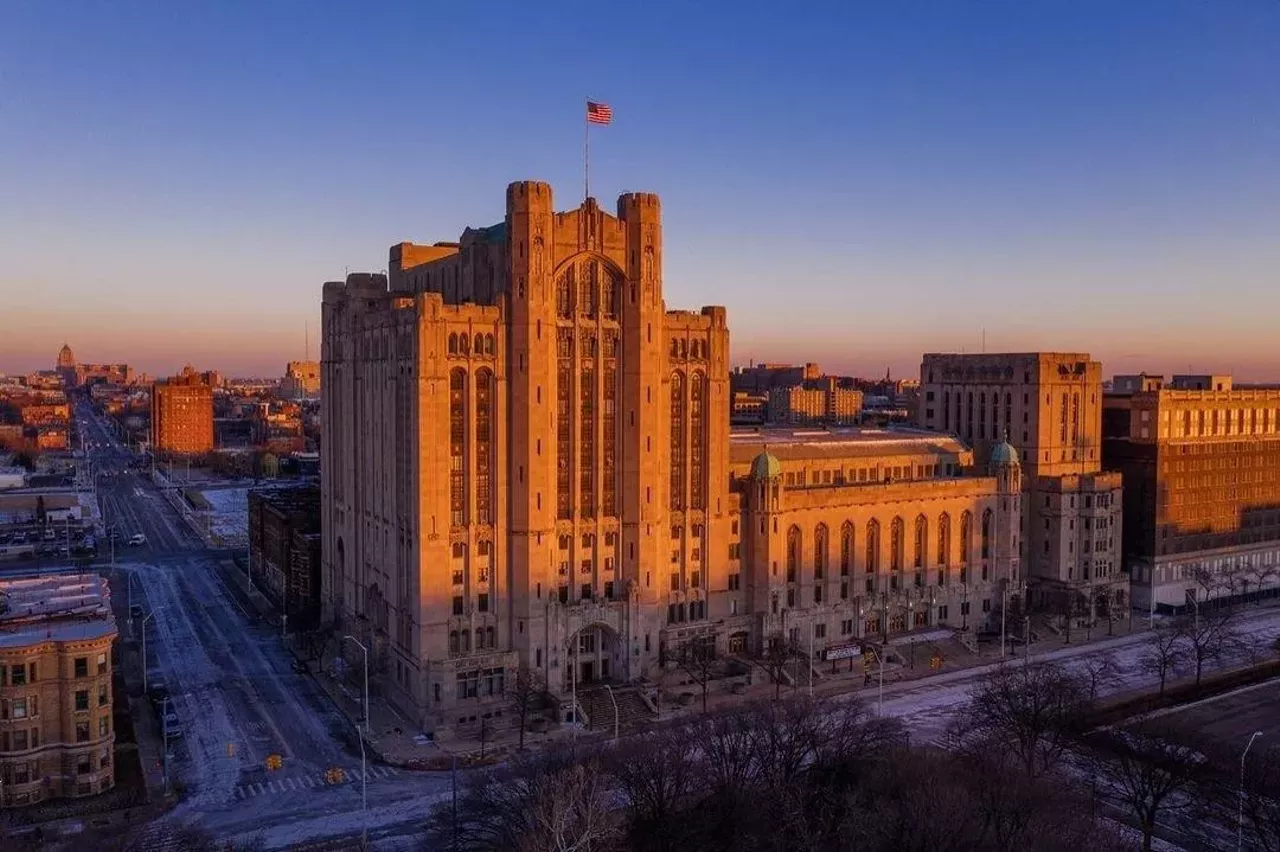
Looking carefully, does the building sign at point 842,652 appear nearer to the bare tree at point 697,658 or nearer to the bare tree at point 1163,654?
the bare tree at point 697,658

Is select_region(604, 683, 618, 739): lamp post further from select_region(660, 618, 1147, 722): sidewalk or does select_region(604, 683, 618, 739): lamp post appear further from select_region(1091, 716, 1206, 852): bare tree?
select_region(1091, 716, 1206, 852): bare tree

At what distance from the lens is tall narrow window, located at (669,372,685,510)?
363 feet

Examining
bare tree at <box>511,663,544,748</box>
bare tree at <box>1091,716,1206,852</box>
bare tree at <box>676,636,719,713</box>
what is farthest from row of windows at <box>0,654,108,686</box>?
bare tree at <box>1091,716,1206,852</box>

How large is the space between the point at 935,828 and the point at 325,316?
91483mm

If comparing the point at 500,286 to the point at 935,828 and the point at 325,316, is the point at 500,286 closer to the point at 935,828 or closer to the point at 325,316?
the point at 325,316

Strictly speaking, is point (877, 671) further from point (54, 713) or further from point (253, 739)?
point (54, 713)

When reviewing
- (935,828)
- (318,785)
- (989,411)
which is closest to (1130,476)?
(989,411)

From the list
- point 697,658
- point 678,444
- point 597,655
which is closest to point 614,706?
point 597,655

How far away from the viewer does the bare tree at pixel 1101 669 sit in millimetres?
106025

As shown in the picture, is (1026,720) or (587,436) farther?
(587,436)

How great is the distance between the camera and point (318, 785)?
269ft

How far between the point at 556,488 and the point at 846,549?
124 ft

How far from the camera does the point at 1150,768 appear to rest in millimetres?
72250

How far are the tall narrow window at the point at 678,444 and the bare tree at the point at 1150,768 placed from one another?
147 feet
